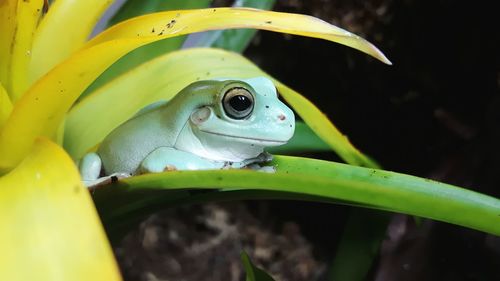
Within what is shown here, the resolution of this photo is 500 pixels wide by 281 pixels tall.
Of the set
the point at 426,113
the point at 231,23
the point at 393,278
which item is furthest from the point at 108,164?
the point at 426,113

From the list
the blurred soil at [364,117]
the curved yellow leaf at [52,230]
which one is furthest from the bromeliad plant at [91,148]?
the blurred soil at [364,117]

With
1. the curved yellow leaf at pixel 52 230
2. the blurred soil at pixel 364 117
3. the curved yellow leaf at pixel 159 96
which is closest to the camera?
→ the curved yellow leaf at pixel 52 230

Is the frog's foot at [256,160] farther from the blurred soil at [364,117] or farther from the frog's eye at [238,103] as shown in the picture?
the blurred soil at [364,117]

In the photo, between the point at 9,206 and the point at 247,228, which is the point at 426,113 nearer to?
the point at 247,228

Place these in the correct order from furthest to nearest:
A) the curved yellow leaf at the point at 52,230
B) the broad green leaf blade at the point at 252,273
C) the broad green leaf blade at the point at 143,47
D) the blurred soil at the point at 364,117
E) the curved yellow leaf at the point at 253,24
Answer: the blurred soil at the point at 364,117
the broad green leaf blade at the point at 143,47
the broad green leaf blade at the point at 252,273
the curved yellow leaf at the point at 253,24
the curved yellow leaf at the point at 52,230

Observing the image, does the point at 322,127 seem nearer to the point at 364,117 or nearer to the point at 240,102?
the point at 240,102

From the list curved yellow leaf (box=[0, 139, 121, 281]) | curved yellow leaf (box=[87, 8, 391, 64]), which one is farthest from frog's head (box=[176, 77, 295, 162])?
curved yellow leaf (box=[0, 139, 121, 281])

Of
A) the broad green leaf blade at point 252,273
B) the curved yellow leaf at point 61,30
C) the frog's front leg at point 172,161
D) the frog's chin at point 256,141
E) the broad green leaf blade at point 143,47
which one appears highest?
the broad green leaf blade at point 143,47

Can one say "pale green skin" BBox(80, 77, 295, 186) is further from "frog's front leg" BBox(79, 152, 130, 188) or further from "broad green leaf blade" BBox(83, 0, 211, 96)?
"broad green leaf blade" BBox(83, 0, 211, 96)
